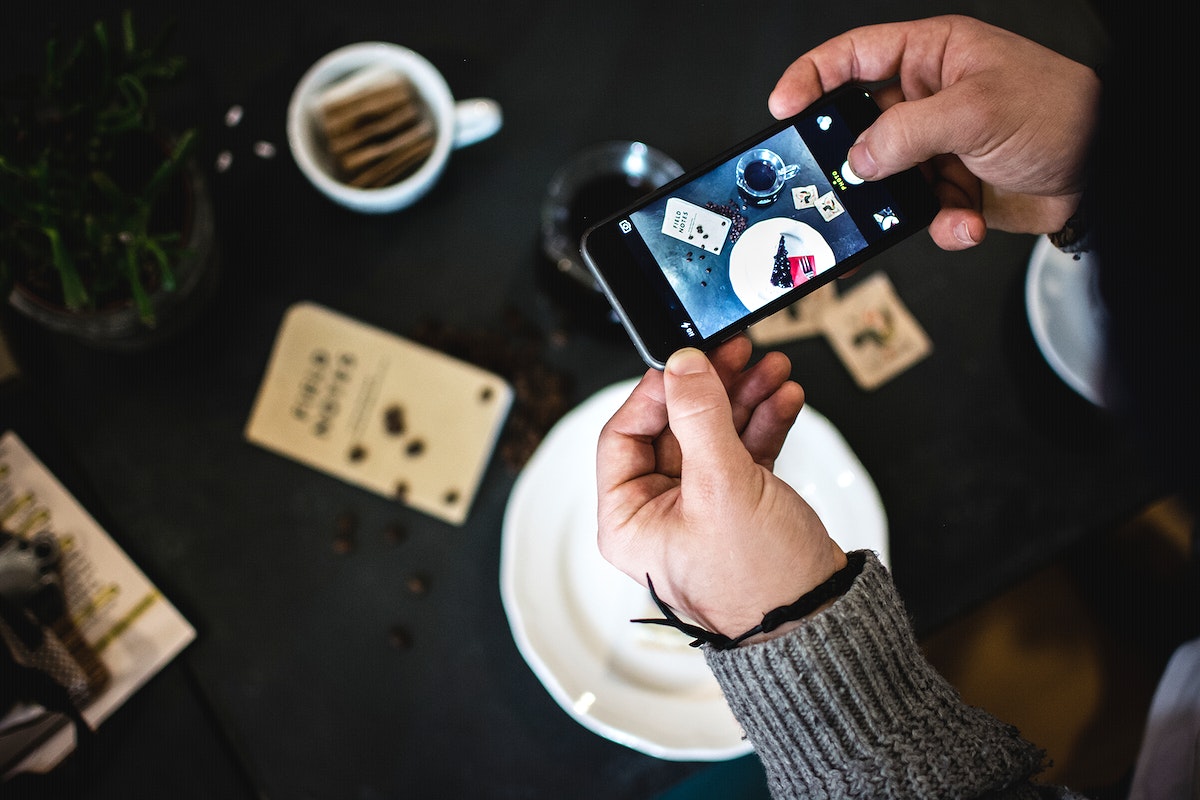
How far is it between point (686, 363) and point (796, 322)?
305 millimetres

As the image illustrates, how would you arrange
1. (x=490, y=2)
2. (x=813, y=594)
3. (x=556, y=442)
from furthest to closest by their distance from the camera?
(x=490, y=2) < (x=556, y=442) < (x=813, y=594)

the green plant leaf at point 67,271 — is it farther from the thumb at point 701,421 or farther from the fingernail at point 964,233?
the fingernail at point 964,233

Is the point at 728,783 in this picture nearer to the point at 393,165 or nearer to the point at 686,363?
the point at 686,363

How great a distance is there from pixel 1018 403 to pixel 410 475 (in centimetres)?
68

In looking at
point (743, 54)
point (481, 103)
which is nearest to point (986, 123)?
point (743, 54)

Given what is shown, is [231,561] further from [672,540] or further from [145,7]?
[145,7]

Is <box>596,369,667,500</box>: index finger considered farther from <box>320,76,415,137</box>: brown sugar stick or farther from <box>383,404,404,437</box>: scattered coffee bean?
<box>320,76,415,137</box>: brown sugar stick

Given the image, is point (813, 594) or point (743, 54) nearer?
point (813, 594)

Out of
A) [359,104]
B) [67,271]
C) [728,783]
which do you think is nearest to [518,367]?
[359,104]

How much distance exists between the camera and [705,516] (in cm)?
54

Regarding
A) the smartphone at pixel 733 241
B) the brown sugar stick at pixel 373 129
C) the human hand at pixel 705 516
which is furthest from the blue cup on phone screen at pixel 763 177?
the brown sugar stick at pixel 373 129

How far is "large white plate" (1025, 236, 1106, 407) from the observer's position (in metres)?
0.75

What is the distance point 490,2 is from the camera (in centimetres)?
84

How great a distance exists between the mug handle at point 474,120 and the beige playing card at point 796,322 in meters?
0.35
